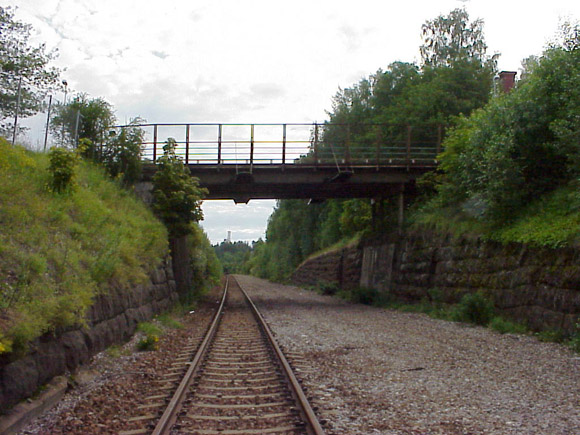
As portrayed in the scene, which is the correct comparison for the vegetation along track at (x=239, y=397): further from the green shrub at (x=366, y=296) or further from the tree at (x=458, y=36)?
the tree at (x=458, y=36)

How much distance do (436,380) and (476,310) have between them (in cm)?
795

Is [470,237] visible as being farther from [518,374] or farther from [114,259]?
[114,259]

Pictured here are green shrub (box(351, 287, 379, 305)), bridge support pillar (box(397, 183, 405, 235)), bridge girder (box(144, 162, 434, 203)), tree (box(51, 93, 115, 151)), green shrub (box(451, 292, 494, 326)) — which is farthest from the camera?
green shrub (box(351, 287, 379, 305))

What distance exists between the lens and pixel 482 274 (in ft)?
54.2

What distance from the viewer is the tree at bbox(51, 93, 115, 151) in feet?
57.3

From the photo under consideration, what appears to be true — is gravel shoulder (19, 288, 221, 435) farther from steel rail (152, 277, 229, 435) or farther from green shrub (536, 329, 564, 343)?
green shrub (536, 329, 564, 343)

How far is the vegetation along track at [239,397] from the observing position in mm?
5440

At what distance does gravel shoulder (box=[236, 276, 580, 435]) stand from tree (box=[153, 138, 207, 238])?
886 cm

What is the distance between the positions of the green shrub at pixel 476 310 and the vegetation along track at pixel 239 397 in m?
7.02

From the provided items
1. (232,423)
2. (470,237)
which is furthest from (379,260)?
(232,423)

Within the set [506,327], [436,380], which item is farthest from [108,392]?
[506,327]

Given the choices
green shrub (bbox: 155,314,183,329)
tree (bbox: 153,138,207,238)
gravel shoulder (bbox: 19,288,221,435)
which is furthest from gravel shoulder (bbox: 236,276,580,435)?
tree (bbox: 153,138,207,238)

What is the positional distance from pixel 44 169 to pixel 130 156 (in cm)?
850

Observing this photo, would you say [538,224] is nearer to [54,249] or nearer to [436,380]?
[436,380]
